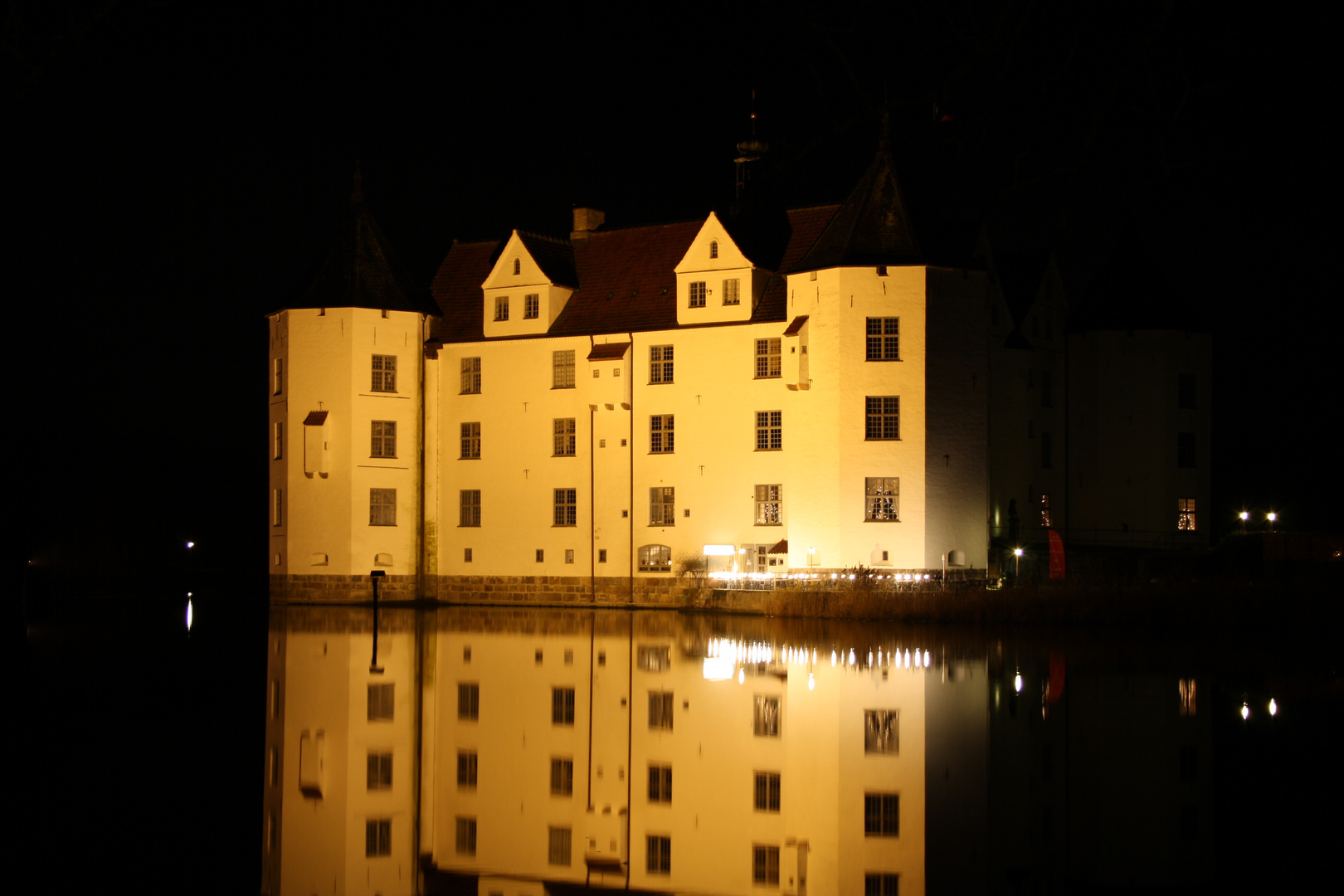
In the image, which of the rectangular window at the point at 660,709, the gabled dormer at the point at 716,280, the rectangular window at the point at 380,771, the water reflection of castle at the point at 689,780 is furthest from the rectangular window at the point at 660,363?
the rectangular window at the point at 380,771

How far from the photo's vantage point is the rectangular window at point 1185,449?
3988 cm

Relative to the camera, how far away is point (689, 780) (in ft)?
39.8

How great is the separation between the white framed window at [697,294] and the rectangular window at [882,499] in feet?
20.2

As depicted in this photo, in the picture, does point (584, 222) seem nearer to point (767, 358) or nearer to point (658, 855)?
point (767, 358)

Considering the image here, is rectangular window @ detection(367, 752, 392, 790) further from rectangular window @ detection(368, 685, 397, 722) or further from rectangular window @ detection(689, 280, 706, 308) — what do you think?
rectangular window @ detection(689, 280, 706, 308)

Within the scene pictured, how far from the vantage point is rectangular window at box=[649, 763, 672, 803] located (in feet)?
37.6

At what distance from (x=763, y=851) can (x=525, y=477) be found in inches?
1168

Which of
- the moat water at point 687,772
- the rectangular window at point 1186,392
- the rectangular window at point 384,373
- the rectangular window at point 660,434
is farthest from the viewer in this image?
the rectangular window at point 1186,392

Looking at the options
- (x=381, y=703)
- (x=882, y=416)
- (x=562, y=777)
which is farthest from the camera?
(x=882, y=416)

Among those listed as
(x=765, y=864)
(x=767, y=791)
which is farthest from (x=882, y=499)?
(x=765, y=864)

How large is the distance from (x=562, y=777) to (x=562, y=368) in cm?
2703

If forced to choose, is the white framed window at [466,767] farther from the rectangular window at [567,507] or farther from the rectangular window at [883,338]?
the rectangular window at [567,507]

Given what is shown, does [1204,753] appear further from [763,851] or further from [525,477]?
[525,477]

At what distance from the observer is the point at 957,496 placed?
34656 millimetres
